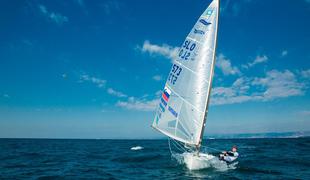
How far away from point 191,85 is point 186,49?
10.5 feet

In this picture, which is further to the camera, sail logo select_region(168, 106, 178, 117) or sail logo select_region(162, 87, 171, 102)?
sail logo select_region(162, 87, 171, 102)

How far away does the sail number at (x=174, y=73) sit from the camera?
75.4 ft

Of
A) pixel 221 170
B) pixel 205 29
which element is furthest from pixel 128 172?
pixel 205 29

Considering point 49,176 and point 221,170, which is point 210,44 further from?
point 49,176

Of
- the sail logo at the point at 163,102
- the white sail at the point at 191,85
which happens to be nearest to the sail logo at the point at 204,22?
the white sail at the point at 191,85

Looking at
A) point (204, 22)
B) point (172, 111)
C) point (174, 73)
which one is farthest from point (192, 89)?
point (204, 22)

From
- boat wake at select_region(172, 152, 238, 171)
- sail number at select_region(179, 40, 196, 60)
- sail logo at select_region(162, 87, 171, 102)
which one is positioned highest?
sail number at select_region(179, 40, 196, 60)

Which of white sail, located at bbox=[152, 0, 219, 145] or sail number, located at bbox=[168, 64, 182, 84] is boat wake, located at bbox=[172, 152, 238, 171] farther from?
sail number, located at bbox=[168, 64, 182, 84]

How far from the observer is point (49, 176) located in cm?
2291

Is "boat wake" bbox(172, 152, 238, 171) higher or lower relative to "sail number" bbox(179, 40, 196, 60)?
lower

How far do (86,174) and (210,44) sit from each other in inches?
606

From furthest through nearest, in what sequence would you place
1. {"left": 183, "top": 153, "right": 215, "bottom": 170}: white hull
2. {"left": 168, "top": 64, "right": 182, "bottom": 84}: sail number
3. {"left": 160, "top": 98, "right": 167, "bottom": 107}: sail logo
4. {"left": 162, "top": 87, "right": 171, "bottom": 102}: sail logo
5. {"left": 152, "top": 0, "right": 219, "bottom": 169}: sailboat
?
{"left": 160, "top": 98, "right": 167, "bottom": 107}: sail logo, {"left": 162, "top": 87, "right": 171, "bottom": 102}: sail logo, {"left": 168, "top": 64, "right": 182, "bottom": 84}: sail number, {"left": 152, "top": 0, "right": 219, "bottom": 169}: sailboat, {"left": 183, "top": 153, "right": 215, "bottom": 170}: white hull

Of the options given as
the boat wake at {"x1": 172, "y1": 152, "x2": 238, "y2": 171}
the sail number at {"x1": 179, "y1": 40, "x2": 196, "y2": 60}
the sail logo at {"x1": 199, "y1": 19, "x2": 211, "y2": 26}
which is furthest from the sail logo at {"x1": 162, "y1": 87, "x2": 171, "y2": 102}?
the sail logo at {"x1": 199, "y1": 19, "x2": 211, "y2": 26}

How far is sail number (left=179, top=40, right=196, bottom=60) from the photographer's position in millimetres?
22594
